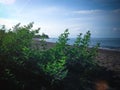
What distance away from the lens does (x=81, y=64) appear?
9.62 metres

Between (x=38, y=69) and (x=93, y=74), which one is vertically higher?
(x=38, y=69)

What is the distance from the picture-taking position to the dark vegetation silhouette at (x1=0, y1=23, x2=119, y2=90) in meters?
6.73

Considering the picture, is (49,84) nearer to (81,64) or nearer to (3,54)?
(3,54)

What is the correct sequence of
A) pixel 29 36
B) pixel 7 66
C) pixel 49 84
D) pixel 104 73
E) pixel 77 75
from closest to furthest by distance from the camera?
pixel 7 66, pixel 49 84, pixel 29 36, pixel 77 75, pixel 104 73

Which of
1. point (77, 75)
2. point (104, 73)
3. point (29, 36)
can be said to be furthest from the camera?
point (104, 73)

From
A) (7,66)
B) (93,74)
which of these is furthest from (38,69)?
(93,74)

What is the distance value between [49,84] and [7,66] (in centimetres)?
153

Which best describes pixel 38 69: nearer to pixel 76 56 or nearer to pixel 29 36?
pixel 29 36

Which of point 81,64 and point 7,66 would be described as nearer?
point 7,66

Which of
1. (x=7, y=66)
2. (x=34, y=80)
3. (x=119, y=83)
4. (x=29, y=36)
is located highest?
(x=29, y=36)

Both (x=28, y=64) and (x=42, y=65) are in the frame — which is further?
(x=28, y=64)

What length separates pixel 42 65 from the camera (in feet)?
23.7

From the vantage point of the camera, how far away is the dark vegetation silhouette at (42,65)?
6730 mm

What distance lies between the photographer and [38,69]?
23.8 feet
